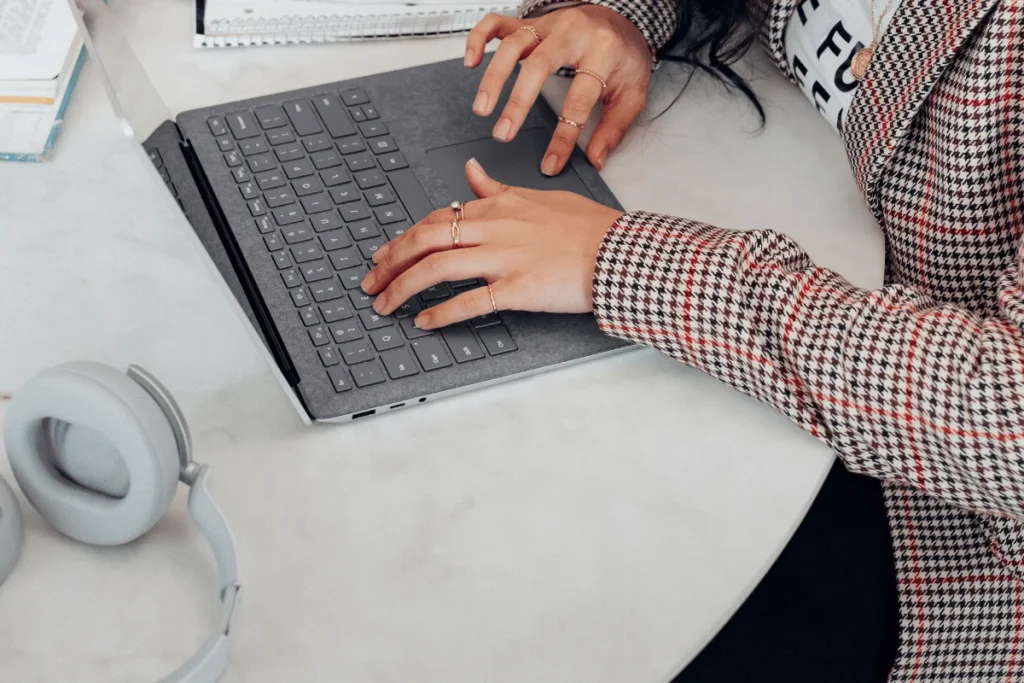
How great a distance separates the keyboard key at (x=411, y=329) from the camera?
709 mm

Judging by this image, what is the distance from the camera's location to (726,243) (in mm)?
727

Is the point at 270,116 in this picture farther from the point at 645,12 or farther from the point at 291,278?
the point at 645,12

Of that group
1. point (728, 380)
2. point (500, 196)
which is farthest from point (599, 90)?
point (728, 380)

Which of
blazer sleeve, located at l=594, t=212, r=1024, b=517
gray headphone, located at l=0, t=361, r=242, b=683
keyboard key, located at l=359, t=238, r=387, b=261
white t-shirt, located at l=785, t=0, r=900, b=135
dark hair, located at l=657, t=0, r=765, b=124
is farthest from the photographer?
dark hair, located at l=657, t=0, r=765, b=124

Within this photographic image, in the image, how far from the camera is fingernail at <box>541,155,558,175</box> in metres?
0.85

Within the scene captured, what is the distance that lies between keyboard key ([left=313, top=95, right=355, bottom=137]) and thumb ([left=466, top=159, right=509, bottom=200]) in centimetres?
13

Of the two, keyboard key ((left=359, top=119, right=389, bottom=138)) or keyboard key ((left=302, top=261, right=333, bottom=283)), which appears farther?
keyboard key ((left=359, top=119, right=389, bottom=138))

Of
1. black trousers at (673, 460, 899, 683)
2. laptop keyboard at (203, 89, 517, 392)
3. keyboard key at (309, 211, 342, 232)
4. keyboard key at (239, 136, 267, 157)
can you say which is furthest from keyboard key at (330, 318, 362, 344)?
black trousers at (673, 460, 899, 683)

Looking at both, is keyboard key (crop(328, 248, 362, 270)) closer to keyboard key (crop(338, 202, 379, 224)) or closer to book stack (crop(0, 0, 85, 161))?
keyboard key (crop(338, 202, 379, 224))

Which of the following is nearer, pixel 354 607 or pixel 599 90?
pixel 354 607

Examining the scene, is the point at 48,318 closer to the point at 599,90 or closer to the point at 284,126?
the point at 284,126

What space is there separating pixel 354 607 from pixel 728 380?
308 mm

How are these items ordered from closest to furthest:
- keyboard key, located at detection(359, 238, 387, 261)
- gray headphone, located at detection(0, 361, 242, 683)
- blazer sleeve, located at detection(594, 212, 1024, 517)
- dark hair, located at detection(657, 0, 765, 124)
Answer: gray headphone, located at detection(0, 361, 242, 683)
blazer sleeve, located at detection(594, 212, 1024, 517)
keyboard key, located at detection(359, 238, 387, 261)
dark hair, located at detection(657, 0, 765, 124)

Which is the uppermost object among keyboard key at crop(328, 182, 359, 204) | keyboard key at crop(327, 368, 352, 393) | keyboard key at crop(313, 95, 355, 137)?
keyboard key at crop(313, 95, 355, 137)
